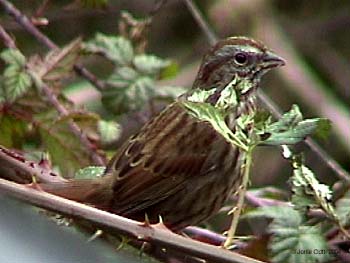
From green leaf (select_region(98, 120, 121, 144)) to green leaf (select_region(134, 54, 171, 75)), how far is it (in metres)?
0.21

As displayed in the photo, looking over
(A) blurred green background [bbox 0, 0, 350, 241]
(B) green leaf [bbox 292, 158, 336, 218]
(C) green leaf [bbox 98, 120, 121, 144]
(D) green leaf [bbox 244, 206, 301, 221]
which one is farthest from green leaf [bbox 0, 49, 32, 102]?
(A) blurred green background [bbox 0, 0, 350, 241]

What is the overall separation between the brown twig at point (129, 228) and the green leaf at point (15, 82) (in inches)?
45.0

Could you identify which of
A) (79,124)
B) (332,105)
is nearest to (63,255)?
(79,124)

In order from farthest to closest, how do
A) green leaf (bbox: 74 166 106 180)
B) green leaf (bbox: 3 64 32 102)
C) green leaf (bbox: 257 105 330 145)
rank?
1. green leaf (bbox: 3 64 32 102)
2. green leaf (bbox: 74 166 106 180)
3. green leaf (bbox: 257 105 330 145)

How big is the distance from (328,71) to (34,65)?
1990 mm

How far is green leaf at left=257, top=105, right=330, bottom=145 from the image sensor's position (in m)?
1.32

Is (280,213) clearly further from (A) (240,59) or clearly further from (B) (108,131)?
(B) (108,131)

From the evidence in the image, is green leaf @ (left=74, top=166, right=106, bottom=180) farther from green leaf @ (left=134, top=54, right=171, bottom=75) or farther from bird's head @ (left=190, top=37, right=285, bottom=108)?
green leaf @ (left=134, top=54, right=171, bottom=75)

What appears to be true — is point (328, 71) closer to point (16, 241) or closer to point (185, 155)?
point (185, 155)

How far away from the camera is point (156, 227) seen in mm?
1106

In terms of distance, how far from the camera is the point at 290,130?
1354 millimetres

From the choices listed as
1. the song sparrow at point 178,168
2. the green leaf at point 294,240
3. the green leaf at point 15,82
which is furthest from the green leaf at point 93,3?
the green leaf at point 294,240

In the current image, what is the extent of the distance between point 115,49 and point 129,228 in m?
1.50

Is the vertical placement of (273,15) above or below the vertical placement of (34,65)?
above
